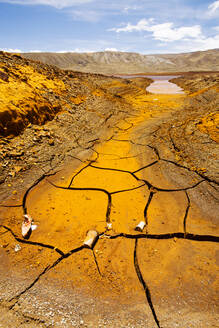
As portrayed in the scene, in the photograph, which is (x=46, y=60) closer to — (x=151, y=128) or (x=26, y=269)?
(x=151, y=128)

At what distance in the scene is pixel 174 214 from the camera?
7.43 feet

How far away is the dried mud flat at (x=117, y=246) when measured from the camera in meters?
1.40

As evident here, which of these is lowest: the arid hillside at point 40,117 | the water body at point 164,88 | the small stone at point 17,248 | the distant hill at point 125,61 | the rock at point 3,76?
the small stone at point 17,248

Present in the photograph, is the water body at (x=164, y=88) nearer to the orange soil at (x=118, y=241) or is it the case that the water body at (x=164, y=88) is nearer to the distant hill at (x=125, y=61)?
the orange soil at (x=118, y=241)

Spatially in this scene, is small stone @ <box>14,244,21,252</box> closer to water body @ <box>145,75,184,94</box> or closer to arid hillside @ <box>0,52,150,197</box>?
arid hillside @ <box>0,52,150,197</box>

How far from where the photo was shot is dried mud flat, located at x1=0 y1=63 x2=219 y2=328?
1397 millimetres

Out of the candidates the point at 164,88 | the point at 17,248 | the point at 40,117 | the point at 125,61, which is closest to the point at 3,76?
the point at 40,117

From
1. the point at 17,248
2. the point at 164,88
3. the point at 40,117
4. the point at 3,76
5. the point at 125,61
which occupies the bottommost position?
the point at 17,248

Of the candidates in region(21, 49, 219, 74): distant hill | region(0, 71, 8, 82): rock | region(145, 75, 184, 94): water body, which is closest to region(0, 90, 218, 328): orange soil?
region(0, 71, 8, 82): rock

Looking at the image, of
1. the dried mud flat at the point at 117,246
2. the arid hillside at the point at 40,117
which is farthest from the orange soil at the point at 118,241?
the arid hillside at the point at 40,117

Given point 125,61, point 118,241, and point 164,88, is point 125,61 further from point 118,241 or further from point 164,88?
point 118,241

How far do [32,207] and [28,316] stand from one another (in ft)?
4.30

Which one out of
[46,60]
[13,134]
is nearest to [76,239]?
[13,134]

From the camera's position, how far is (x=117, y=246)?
1.90m
